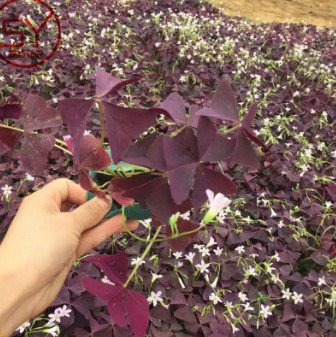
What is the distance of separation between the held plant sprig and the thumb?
13 centimetres

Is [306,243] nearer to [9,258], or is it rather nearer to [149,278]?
[149,278]

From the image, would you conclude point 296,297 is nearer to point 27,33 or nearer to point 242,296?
point 242,296

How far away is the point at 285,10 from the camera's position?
24.2 feet

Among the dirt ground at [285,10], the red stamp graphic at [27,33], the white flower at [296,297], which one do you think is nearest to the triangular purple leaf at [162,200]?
the white flower at [296,297]

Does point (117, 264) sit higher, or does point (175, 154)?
point (175, 154)

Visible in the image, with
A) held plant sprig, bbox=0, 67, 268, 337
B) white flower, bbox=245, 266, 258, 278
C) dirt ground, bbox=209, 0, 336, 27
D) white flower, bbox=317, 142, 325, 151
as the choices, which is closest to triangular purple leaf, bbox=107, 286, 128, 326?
held plant sprig, bbox=0, 67, 268, 337

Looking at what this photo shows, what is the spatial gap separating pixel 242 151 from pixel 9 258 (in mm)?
627

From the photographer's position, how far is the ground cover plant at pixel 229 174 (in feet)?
4.86

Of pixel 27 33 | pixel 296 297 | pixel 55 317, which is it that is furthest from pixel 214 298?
pixel 27 33

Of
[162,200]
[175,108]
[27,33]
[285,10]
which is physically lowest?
[285,10]

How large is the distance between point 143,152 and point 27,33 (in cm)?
297

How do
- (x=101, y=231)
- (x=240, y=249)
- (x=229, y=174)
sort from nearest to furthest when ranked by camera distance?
(x=101, y=231), (x=240, y=249), (x=229, y=174)

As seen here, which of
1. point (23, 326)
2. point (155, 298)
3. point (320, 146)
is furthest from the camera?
point (320, 146)

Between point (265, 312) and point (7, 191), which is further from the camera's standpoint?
point (7, 191)
